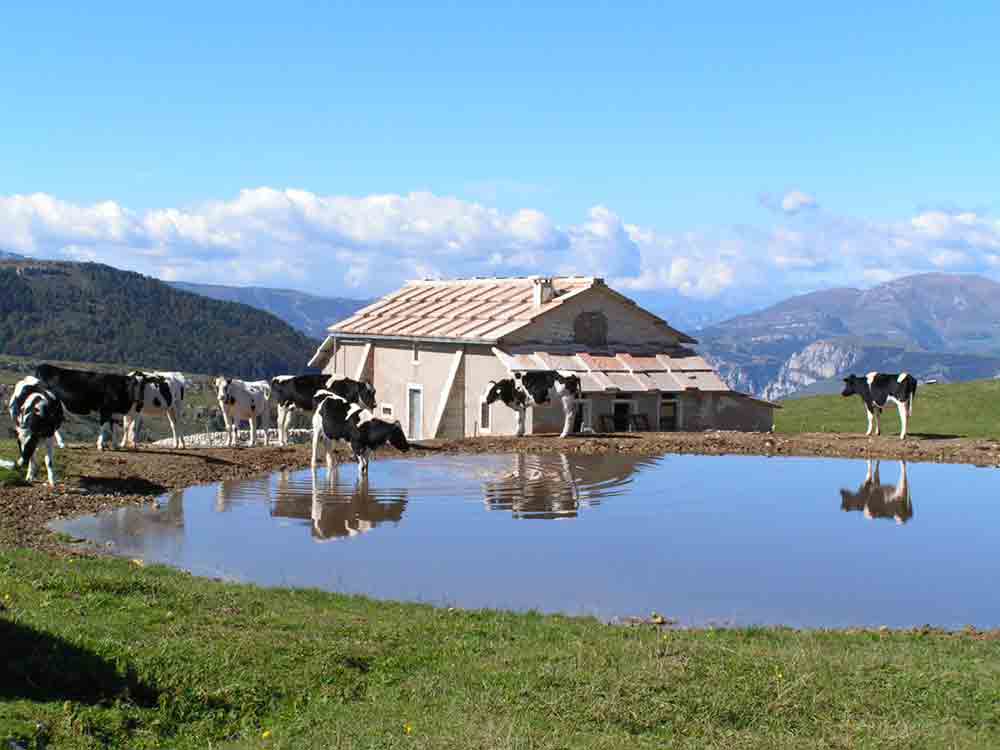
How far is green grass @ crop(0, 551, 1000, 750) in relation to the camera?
11.3 meters

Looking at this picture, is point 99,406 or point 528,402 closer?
point 99,406

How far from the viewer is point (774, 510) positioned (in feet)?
89.0

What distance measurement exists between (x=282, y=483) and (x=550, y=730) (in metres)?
18.9

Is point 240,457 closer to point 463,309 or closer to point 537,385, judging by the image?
point 537,385

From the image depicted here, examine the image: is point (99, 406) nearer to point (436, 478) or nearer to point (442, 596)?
point (436, 478)

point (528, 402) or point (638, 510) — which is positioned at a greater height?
point (528, 402)

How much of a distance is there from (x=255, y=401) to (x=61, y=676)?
26436 millimetres

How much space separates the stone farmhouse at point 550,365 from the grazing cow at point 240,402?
10.3 meters

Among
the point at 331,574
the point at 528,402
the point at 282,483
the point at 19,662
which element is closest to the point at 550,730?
the point at 19,662

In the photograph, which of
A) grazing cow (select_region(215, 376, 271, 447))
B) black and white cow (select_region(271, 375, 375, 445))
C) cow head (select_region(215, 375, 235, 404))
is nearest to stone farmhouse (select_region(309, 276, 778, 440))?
black and white cow (select_region(271, 375, 375, 445))

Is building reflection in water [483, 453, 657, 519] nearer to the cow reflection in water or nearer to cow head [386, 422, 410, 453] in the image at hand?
cow head [386, 422, 410, 453]

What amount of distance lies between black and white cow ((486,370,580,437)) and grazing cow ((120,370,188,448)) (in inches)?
494

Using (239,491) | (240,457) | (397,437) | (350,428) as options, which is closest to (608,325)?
(397,437)

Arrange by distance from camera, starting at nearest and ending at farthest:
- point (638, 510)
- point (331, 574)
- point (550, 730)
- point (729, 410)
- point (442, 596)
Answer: point (550, 730), point (442, 596), point (331, 574), point (638, 510), point (729, 410)
